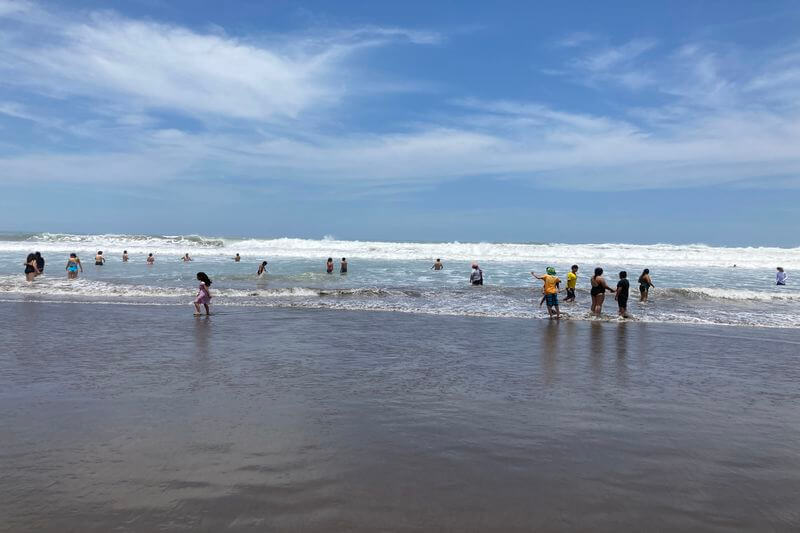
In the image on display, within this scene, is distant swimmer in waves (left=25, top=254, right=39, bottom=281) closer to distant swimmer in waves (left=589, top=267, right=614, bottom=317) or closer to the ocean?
the ocean

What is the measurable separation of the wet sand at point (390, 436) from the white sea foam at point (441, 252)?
36.9 meters

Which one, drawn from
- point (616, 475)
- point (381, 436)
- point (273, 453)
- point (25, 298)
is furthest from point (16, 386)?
point (25, 298)

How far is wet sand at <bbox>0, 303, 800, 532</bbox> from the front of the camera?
4270mm

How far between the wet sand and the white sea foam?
36919 mm

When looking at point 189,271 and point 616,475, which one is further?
point 189,271

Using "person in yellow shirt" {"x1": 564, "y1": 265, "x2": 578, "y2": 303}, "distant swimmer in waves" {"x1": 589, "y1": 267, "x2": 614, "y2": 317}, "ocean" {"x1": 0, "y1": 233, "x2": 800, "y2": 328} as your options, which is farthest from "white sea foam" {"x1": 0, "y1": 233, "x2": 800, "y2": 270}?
"distant swimmer in waves" {"x1": 589, "y1": 267, "x2": 614, "y2": 317}

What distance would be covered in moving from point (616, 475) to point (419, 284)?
73.0 feet

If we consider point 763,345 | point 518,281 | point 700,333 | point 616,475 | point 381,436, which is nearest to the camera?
point 616,475

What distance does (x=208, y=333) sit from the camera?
12.6 metres

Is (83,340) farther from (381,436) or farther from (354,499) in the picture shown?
(354,499)

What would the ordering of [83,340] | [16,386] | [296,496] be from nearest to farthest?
[296,496] < [16,386] < [83,340]

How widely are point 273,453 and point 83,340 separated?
787cm

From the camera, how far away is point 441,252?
54.3 m

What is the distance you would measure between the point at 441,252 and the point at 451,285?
27619 mm
